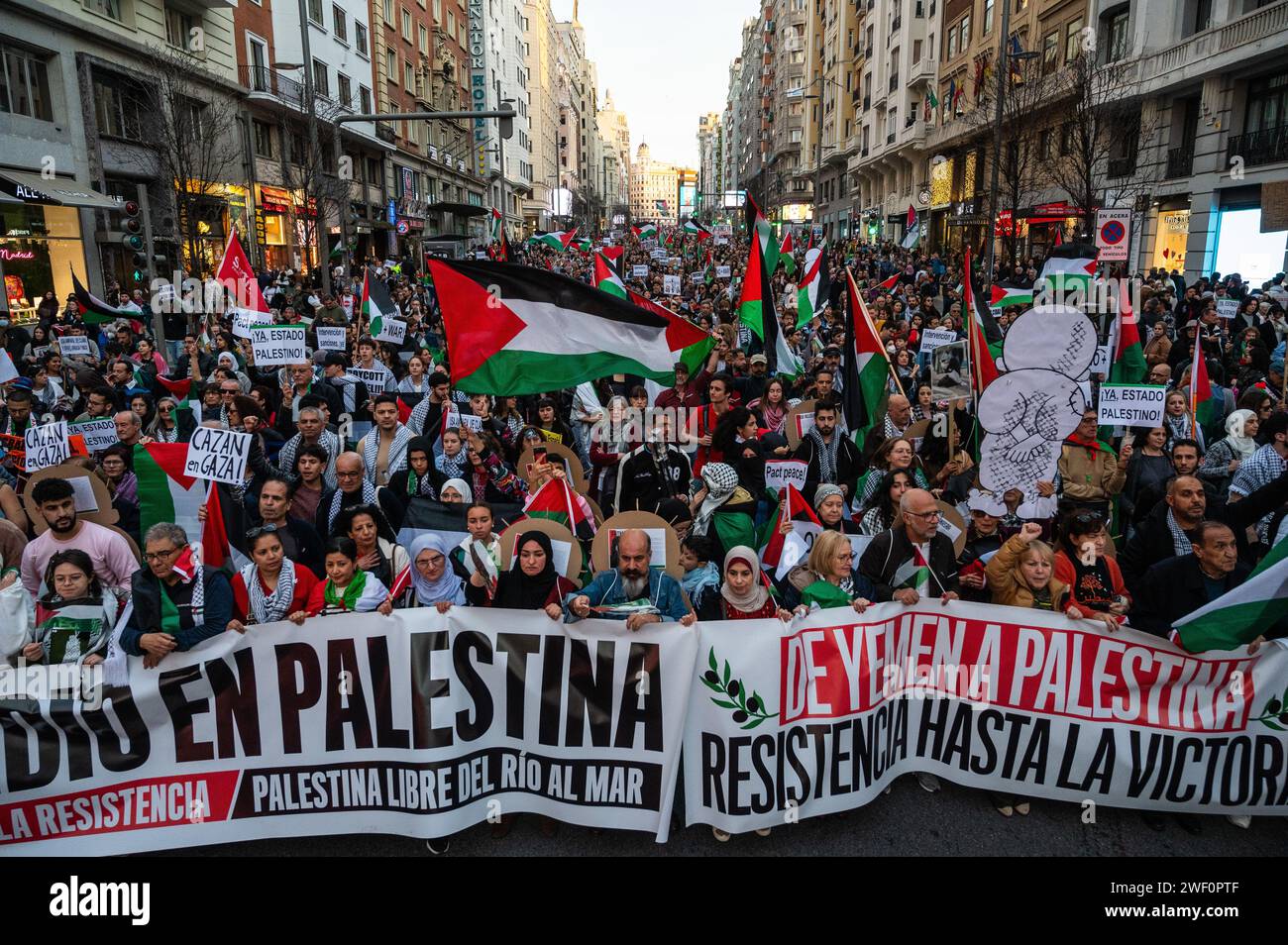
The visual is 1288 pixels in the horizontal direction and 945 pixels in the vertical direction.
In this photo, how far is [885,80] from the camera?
53.7 meters

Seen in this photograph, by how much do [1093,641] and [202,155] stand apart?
77.6 feet

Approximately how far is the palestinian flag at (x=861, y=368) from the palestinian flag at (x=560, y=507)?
3.05 meters

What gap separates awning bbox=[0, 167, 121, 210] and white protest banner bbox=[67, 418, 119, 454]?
635 inches

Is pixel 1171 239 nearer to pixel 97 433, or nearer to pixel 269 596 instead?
pixel 97 433

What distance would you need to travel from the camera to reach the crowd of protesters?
4402 millimetres

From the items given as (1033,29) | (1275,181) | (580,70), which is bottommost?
(1275,181)

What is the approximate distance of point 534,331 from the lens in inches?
241

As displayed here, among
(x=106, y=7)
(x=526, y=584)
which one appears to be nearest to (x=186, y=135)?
(x=106, y=7)

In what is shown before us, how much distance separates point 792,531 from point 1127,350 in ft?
18.2

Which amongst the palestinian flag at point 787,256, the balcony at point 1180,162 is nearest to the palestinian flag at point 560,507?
the palestinian flag at point 787,256

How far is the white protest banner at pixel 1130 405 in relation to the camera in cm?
653

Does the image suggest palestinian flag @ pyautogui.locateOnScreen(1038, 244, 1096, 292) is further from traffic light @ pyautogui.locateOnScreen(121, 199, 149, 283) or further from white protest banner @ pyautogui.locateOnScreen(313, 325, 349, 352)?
traffic light @ pyautogui.locateOnScreen(121, 199, 149, 283)

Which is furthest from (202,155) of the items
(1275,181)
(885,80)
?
(885,80)
